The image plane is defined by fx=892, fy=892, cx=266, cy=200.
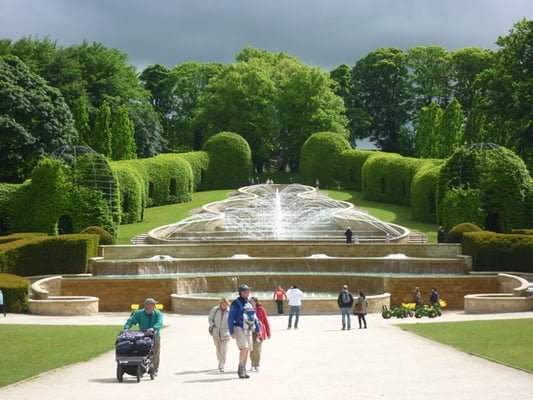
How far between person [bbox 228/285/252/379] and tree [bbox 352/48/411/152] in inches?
3184

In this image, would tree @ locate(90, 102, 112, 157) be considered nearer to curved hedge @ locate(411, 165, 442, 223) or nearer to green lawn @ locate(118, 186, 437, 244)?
green lawn @ locate(118, 186, 437, 244)

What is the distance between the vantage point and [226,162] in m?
73.7

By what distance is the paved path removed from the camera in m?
12.3

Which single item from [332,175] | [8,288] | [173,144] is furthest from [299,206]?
[173,144]

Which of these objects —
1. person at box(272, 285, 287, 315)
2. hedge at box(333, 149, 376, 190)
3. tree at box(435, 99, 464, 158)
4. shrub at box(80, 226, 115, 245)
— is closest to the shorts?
person at box(272, 285, 287, 315)

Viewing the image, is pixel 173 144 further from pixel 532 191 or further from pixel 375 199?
pixel 532 191

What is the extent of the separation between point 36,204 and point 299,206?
19635 millimetres

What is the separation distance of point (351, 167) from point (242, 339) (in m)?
59.1

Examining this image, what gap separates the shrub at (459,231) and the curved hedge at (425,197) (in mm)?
10818

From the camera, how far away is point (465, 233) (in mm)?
38781

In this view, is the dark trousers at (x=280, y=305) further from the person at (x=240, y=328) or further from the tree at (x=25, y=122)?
the tree at (x=25, y=122)

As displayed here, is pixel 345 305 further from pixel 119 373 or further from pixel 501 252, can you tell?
pixel 501 252

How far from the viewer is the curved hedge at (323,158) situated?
73.8 meters

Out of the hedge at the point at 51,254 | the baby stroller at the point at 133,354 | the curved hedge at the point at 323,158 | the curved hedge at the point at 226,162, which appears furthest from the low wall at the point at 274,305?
the curved hedge at the point at 323,158
